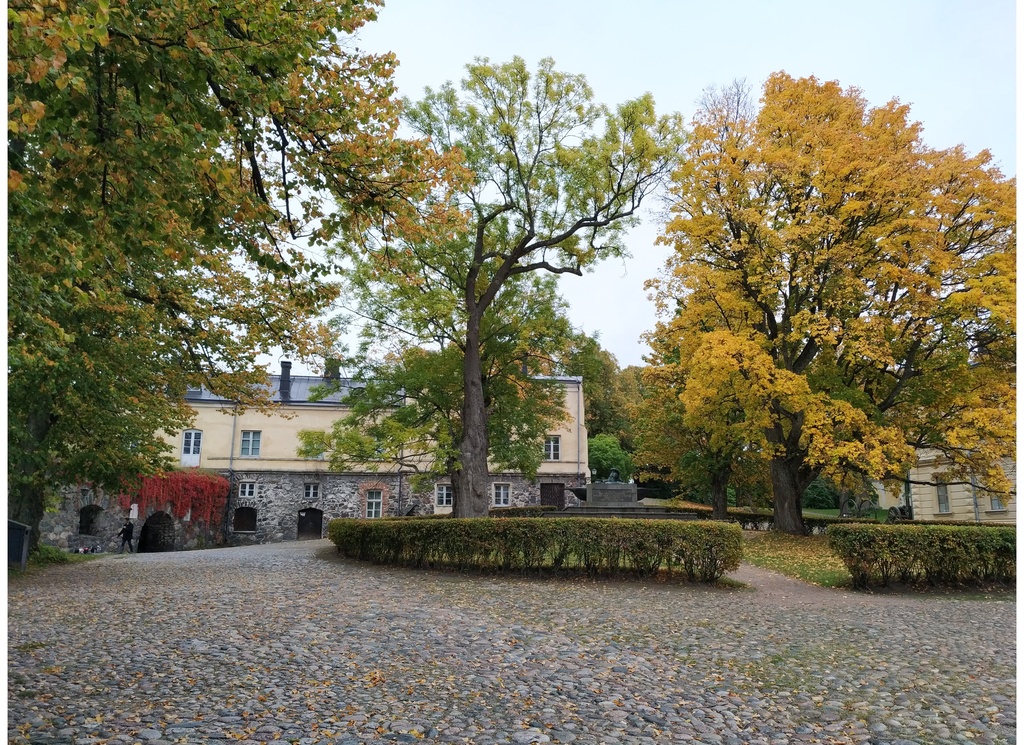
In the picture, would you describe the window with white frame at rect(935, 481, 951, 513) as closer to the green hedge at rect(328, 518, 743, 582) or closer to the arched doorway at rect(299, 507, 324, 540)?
the green hedge at rect(328, 518, 743, 582)

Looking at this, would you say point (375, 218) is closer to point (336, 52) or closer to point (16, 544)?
point (336, 52)

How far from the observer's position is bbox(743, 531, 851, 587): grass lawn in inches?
543

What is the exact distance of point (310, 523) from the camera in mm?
37906

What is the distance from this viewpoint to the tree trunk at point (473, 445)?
53.7 feet

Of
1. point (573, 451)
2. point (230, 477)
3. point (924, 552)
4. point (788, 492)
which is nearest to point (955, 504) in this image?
point (788, 492)

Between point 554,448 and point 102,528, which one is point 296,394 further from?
point 554,448


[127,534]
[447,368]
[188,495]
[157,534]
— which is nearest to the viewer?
[447,368]

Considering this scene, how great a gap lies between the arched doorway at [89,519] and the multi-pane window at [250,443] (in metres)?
9.18

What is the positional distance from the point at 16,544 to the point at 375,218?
12291 mm

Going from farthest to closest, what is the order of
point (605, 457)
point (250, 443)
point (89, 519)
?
point (605, 457), point (250, 443), point (89, 519)

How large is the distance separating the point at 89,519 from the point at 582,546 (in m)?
24.8

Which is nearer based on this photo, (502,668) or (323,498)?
(502,668)

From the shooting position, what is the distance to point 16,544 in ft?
46.0

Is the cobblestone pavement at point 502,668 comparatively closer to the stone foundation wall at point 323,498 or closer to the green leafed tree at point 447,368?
the green leafed tree at point 447,368
